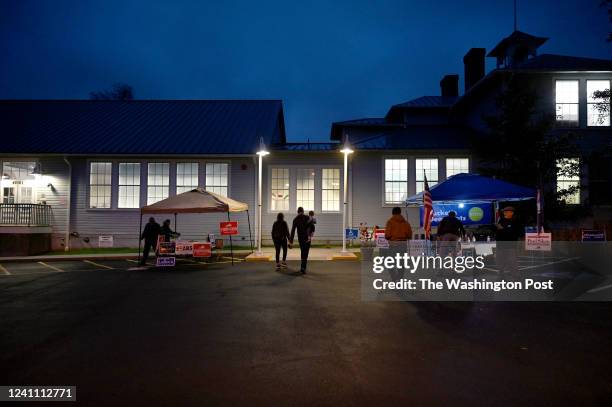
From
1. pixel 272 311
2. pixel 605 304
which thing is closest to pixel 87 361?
pixel 272 311

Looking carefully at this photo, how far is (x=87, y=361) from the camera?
5152 mm

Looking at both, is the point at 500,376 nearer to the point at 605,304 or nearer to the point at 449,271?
the point at 605,304

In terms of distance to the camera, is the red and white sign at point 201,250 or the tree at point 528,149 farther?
the tree at point 528,149

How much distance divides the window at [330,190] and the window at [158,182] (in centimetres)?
785

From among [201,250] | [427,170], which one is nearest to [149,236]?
[201,250]

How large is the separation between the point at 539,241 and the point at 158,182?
17.3 metres

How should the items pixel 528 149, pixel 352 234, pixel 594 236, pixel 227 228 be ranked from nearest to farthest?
pixel 594 236 < pixel 227 228 < pixel 528 149 < pixel 352 234

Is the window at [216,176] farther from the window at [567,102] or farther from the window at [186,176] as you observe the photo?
the window at [567,102]

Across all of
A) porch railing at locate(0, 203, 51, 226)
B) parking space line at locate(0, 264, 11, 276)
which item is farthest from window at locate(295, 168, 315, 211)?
porch railing at locate(0, 203, 51, 226)

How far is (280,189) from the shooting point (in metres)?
22.0

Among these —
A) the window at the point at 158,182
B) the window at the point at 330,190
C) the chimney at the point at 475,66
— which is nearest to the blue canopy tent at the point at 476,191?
the window at the point at 330,190

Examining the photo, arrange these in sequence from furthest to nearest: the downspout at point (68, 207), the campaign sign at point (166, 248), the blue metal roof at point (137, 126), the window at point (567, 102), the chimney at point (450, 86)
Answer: the chimney at point (450, 86) < the blue metal roof at point (137, 126) < the downspout at point (68, 207) < the window at point (567, 102) < the campaign sign at point (166, 248)

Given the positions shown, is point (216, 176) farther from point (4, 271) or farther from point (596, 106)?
point (596, 106)

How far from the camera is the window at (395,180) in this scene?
71.4ft
